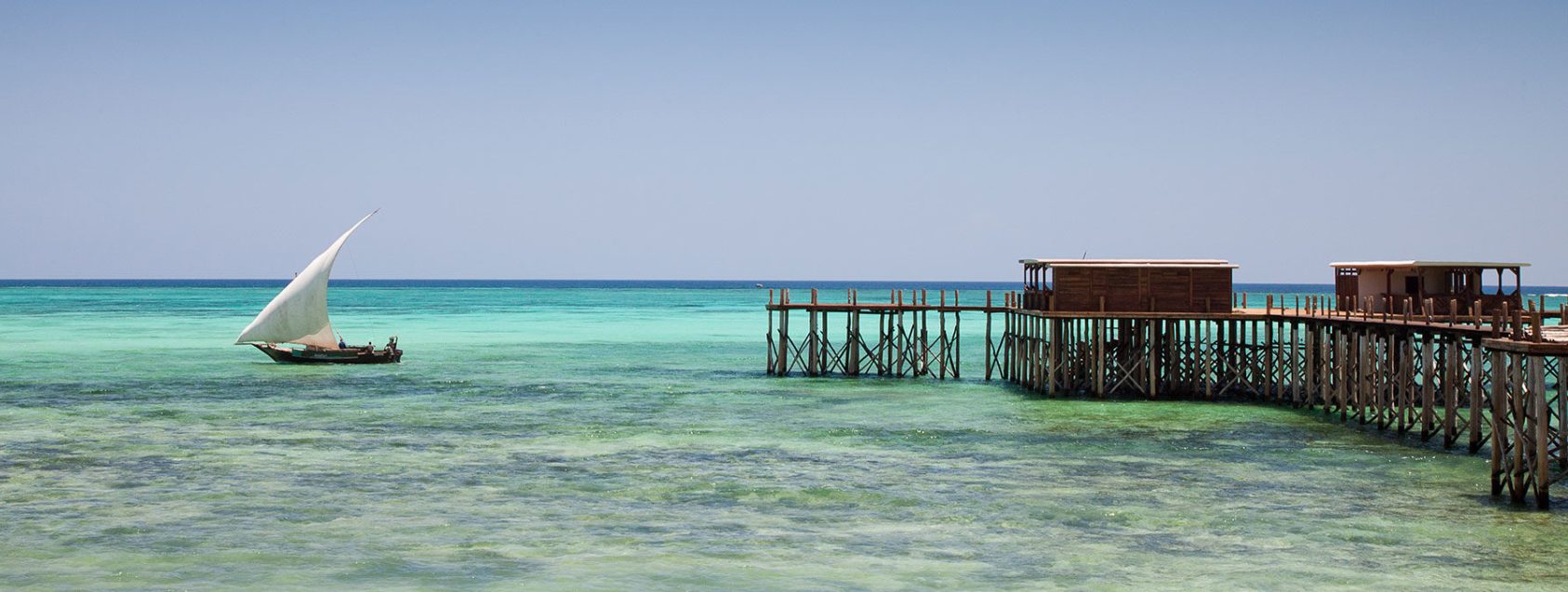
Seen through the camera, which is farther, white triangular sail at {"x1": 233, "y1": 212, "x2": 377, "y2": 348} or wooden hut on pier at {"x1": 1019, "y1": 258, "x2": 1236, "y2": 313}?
white triangular sail at {"x1": 233, "y1": 212, "x2": 377, "y2": 348}

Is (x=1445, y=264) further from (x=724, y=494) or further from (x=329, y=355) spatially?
(x=329, y=355)

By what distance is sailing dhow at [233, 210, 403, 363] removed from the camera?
205 feet

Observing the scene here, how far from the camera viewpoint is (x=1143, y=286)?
1870 inches

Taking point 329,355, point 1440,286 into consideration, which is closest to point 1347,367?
point 1440,286

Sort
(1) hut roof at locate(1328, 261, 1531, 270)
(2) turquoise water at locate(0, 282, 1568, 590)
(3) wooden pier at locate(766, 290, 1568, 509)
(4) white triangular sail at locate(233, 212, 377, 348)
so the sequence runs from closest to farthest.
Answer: (2) turquoise water at locate(0, 282, 1568, 590), (3) wooden pier at locate(766, 290, 1568, 509), (1) hut roof at locate(1328, 261, 1531, 270), (4) white triangular sail at locate(233, 212, 377, 348)

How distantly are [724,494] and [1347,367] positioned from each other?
21984 mm

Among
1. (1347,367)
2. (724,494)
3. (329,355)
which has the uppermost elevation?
(1347,367)

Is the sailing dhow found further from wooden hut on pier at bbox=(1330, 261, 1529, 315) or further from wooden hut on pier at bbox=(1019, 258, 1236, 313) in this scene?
wooden hut on pier at bbox=(1330, 261, 1529, 315)

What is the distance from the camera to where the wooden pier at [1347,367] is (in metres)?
26.2

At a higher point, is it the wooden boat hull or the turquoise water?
the wooden boat hull

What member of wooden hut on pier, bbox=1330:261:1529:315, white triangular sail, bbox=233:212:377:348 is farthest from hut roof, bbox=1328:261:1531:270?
white triangular sail, bbox=233:212:377:348

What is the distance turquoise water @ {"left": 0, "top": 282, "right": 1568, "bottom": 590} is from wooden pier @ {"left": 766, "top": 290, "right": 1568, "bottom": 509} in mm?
1169

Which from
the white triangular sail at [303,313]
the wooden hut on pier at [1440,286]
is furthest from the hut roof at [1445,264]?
the white triangular sail at [303,313]

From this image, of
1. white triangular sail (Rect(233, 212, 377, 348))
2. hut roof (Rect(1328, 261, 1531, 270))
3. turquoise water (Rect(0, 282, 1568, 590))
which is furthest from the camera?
white triangular sail (Rect(233, 212, 377, 348))
